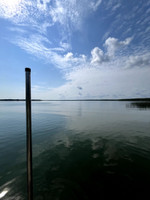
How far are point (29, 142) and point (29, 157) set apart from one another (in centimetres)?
59

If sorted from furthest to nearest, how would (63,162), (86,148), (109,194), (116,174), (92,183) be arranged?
1. (86,148)
2. (63,162)
3. (116,174)
4. (92,183)
5. (109,194)

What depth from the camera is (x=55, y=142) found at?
31.3 ft

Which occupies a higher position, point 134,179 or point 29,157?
point 29,157

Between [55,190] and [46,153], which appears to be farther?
[46,153]

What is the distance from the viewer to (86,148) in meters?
8.37

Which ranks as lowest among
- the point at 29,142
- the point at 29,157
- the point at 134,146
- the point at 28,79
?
the point at 134,146

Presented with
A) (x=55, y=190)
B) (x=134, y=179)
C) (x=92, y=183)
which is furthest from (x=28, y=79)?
(x=134, y=179)

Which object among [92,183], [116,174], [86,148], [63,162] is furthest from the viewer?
[86,148]

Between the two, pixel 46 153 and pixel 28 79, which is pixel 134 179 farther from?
pixel 28 79

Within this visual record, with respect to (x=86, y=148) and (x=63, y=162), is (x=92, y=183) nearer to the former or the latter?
(x=63, y=162)

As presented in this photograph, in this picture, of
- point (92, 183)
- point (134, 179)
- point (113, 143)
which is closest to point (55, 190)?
point (92, 183)

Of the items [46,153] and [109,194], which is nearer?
[109,194]

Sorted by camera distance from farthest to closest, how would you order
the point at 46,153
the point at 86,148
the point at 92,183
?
the point at 86,148
the point at 46,153
the point at 92,183

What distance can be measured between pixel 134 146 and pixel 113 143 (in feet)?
5.91
